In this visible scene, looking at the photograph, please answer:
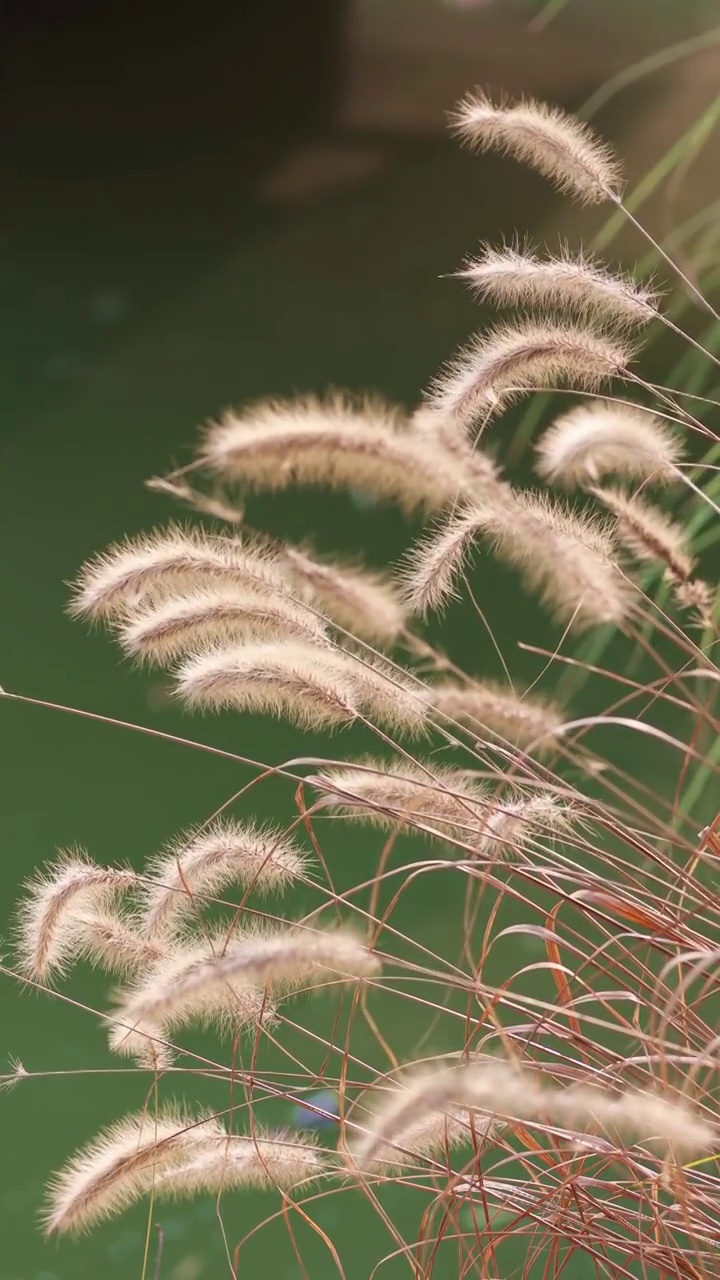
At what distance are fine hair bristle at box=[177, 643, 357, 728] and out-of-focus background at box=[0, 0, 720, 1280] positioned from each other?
0.84 m

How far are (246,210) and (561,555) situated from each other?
3.56 ft

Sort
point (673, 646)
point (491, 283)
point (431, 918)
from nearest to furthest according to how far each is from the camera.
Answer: point (491, 283) → point (431, 918) → point (673, 646)

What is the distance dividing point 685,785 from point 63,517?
84 centimetres

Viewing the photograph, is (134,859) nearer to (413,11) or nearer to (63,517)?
(63,517)

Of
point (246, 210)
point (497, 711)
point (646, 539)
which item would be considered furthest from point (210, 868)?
point (246, 210)

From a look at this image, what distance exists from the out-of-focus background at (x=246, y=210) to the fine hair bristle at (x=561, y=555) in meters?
Result: 0.80

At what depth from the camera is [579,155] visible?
A: 848 mm

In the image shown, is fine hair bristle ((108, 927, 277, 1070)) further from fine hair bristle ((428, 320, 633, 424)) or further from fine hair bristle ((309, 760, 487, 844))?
fine hair bristle ((428, 320, 633, 424))

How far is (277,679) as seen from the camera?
758mm

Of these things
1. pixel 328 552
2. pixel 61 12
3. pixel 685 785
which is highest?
pixel 61 12

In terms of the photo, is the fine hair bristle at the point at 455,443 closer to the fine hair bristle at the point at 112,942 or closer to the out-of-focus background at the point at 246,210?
the fine hair bristle at the point at 112,942

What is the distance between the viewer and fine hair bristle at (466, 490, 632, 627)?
72 cm

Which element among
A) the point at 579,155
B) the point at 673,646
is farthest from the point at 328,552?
the point at 579,155

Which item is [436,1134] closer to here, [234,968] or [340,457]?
[234,968]
